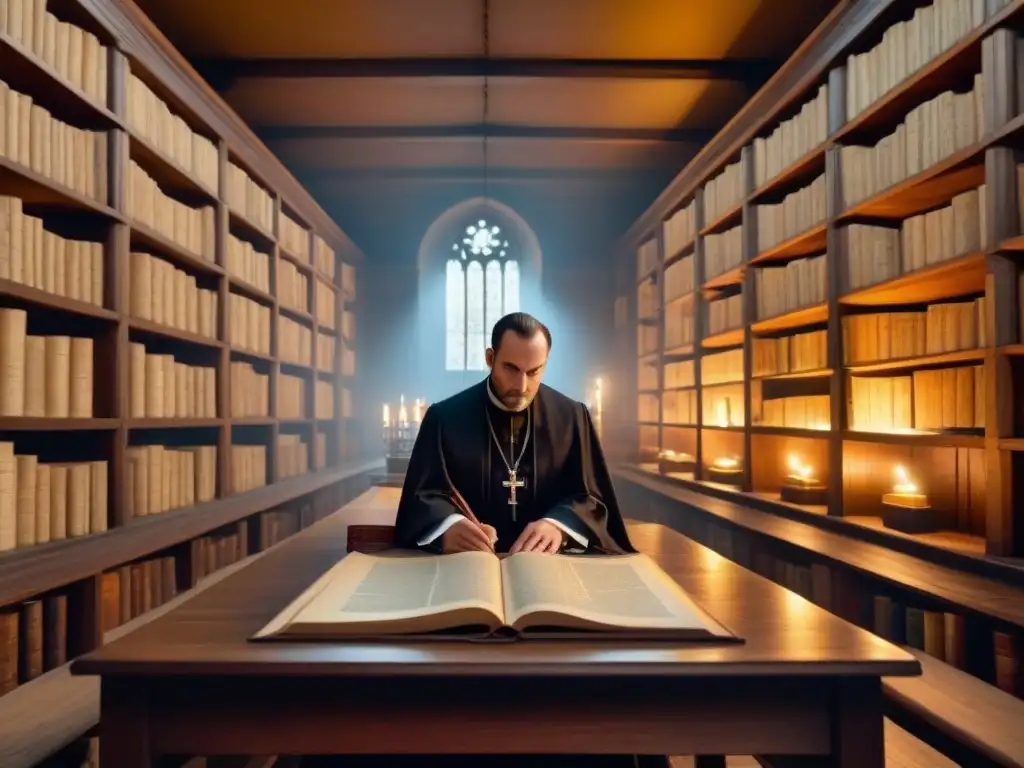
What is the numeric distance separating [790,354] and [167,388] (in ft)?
11.7

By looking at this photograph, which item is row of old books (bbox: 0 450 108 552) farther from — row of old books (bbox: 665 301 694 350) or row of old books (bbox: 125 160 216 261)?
row of old books (bbox: 665 301 694 350)

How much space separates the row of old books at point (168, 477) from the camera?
3773 millimetres

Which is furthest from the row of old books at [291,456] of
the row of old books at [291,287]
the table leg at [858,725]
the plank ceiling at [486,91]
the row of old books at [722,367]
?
the table leg at [858,725]

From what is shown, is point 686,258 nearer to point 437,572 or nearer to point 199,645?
point 437,572

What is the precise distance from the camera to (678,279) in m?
6.79

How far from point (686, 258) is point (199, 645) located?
19.6 ft

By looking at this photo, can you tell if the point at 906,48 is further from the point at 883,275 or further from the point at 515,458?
the point at 515,458

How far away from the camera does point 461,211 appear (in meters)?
9.66

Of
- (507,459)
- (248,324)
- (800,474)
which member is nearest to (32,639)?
(507,459)

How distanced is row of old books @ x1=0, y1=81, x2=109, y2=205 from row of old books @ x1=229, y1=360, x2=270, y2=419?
195cm

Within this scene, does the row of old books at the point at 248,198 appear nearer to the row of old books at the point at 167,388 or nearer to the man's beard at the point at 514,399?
the row of old books at the point at 167,388

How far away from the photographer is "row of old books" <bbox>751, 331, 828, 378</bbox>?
4.28 meters

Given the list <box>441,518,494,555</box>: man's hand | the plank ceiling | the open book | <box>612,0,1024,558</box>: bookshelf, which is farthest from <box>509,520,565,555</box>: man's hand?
the plank ceiling

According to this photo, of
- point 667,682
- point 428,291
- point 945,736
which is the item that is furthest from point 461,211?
point 667,682
